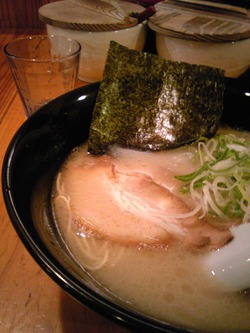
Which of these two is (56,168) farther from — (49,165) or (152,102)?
(152,102)

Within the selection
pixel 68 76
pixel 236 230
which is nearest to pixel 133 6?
pixel 68 76

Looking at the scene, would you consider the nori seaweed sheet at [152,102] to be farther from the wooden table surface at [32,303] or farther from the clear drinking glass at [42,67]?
the wooden table surface at [32,303]

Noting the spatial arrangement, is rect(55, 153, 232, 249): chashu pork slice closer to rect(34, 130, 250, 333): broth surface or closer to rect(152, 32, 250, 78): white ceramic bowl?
rect(34, 130, 250, 333): broth surface

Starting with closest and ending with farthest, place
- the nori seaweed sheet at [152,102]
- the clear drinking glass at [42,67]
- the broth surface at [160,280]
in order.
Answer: the broth surface at [160,280] < the nori seaweed sheet at [152,102] < the clear drinking glass at [42,67]

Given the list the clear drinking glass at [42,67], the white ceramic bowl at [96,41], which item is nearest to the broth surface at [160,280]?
the clear drinking glass at [42,67]

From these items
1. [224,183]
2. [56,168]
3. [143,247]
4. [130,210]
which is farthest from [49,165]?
[224,183]

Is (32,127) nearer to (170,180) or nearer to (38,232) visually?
(38,232)

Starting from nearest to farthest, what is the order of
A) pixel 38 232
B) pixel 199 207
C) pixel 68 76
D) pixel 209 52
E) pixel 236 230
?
pixel 38 232 < pixel 236 230 < pixel 199 207 < pixel 68 76 < pixel 209 52
